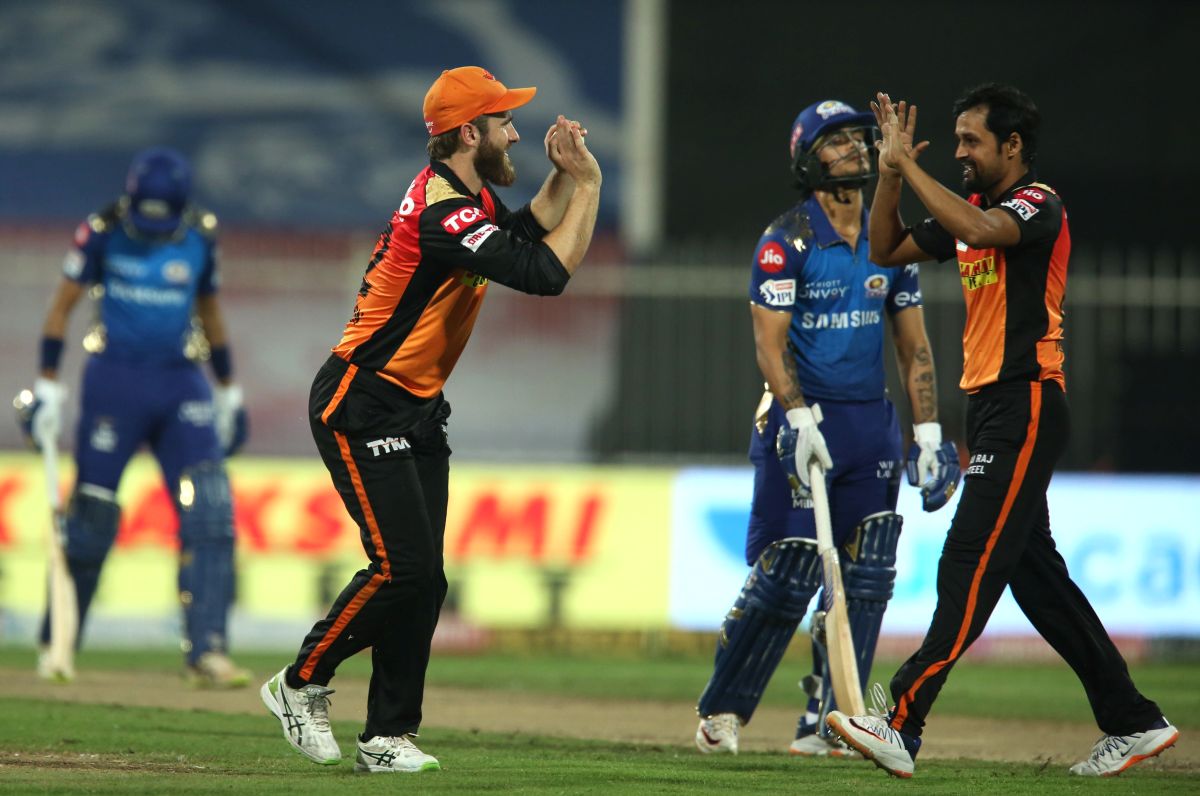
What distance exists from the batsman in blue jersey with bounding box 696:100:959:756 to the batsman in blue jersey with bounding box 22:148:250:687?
351cm

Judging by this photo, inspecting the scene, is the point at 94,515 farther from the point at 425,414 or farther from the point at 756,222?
the point at 756,222

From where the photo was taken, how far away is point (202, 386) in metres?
10.6

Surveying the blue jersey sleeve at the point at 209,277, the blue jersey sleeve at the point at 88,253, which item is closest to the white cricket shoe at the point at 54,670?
the blue jersey sleeve at the point at 88,253

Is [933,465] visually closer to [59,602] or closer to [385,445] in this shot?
[385,445]

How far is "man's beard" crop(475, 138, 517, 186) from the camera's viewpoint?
6898mm

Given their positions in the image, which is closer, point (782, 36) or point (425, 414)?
point (425, 414)

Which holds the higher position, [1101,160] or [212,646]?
[1101,160]

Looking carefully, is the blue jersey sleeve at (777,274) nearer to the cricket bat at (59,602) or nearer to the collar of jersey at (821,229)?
the collar of jersey at (821,229)

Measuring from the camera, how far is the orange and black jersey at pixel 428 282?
6.58 metres

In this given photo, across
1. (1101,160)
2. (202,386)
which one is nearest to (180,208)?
(202,386)

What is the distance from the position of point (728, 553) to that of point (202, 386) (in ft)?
15.5

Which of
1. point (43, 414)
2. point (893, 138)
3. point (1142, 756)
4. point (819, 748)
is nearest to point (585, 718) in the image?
point (819, 748)

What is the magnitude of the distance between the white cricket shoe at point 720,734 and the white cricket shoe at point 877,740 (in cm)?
133

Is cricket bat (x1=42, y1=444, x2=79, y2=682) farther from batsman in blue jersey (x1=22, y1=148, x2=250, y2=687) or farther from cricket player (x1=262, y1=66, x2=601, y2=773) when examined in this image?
cricket player (x1=262, y1=66, x2=601, y2=773)
